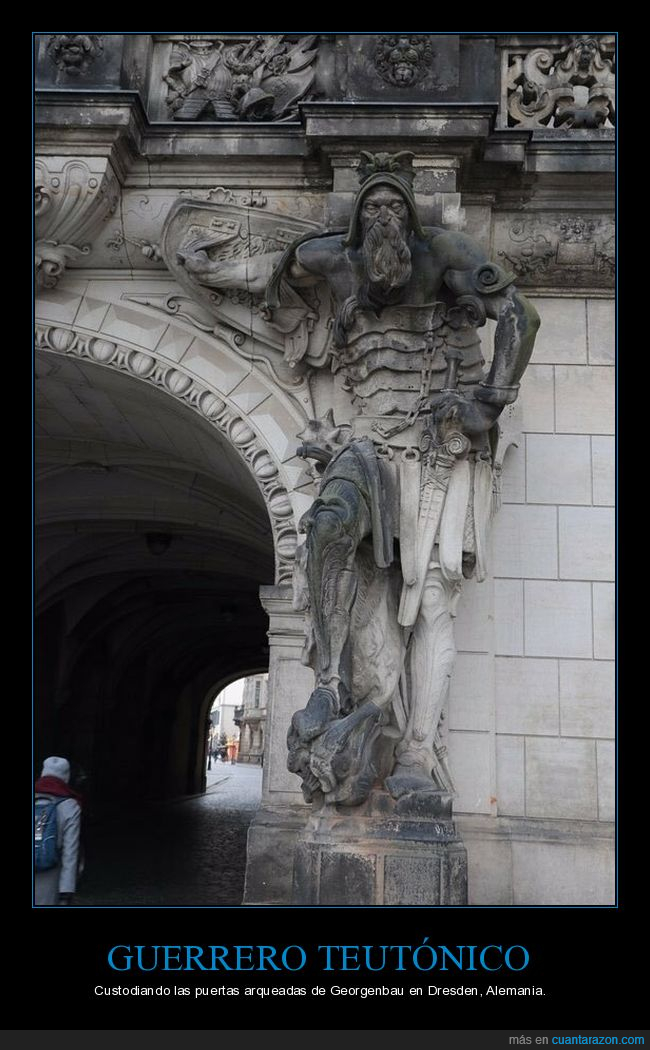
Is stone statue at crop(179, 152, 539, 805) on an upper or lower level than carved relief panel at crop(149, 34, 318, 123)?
lower

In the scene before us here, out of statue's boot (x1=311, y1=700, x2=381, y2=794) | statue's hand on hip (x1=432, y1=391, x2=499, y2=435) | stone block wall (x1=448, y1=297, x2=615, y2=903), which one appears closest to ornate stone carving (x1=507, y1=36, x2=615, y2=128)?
stone block wall (x1=448, y1=297, x2=615, y2=903)

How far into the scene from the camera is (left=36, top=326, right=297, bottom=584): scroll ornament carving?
6551 millimetres

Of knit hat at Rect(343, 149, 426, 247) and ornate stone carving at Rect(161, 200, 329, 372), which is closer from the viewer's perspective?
knit hat at Rect(343, 149, 426, 247)

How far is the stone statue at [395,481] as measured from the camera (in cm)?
543

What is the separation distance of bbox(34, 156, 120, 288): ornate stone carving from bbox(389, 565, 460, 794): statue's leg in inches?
123

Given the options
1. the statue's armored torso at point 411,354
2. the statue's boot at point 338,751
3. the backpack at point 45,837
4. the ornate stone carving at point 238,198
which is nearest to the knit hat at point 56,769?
the backpack at point 45,837

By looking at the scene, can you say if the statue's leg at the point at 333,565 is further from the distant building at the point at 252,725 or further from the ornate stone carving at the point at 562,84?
the distant building at the point at 252,725

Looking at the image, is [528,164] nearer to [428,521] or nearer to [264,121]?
[264,121]

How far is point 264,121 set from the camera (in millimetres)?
6906

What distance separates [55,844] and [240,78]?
472cm

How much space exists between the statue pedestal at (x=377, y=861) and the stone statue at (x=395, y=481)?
0.50 ft

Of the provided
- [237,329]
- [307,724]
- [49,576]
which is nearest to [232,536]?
[49,576]

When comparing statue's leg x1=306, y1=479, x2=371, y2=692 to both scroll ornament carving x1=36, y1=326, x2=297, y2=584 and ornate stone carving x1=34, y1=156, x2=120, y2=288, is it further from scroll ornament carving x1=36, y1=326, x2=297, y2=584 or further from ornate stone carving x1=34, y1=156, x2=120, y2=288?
ornate stone carving x1=34, y1=156, x2=120, y2=288

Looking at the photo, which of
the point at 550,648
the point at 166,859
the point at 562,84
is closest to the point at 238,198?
the point at 562,84
